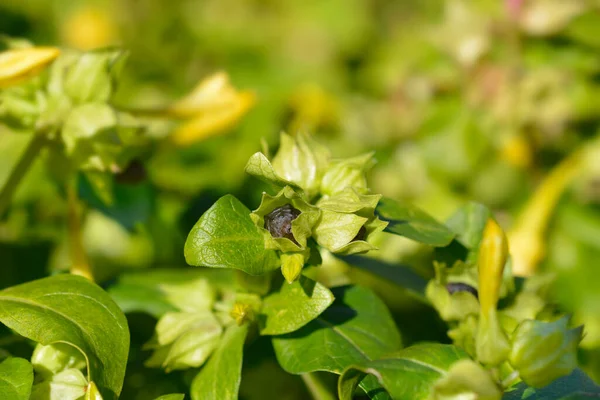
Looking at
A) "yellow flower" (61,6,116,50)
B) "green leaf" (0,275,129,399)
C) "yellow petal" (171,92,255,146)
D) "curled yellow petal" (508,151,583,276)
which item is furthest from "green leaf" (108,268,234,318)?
"yellow flower" (61,6,116,50)

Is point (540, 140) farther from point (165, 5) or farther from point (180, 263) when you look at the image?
point (165, 5)

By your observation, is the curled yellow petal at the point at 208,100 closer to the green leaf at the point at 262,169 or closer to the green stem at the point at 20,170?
the green stem at the point at 20,170

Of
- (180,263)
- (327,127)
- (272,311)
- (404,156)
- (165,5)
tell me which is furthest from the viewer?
(165,5)

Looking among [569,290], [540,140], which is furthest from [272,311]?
[540,140]

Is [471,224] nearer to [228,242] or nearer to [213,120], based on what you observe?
[228,242]

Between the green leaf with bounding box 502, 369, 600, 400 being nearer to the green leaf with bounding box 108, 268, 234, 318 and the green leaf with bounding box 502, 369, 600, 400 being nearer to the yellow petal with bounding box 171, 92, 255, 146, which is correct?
the green leaf with bounding box 108, 268, 234, 318

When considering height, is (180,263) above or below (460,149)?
below
